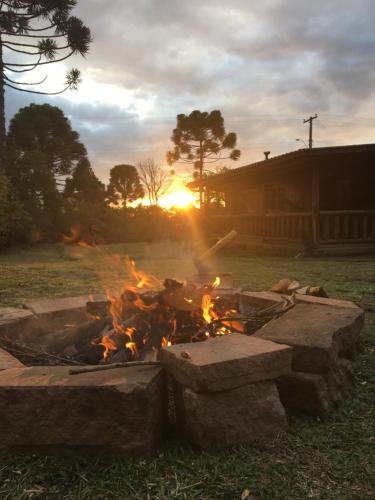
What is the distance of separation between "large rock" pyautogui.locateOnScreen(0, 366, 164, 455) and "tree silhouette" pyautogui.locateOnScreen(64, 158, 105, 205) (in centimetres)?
2885

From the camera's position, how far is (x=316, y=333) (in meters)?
2.52

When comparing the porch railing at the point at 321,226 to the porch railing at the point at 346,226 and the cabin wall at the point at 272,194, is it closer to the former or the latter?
the porch railing at the point at 346,226

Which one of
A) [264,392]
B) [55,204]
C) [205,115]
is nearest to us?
[264,392]

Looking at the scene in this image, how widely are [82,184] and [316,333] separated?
2935 centimetres

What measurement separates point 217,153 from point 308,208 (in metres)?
21.5

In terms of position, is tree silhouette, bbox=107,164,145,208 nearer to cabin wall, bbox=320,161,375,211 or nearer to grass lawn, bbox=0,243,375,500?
cabin wall, bbox=320,161,375,211

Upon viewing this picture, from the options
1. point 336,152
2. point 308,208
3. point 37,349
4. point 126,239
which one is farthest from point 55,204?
point 37,349

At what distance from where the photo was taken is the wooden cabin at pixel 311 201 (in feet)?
39.0

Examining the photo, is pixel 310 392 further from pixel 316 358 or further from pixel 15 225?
pixel 15 225

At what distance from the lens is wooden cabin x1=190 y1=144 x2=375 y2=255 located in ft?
39.0

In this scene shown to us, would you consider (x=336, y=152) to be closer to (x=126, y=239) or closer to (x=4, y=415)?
(x=4, y=415)

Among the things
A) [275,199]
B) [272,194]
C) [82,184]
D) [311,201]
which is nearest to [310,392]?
[311,201]

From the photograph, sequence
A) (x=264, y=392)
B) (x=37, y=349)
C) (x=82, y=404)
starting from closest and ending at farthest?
(x=82, y=404)
(x=264, y=392)
(x=37, y=349)

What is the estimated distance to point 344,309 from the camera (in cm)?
313
